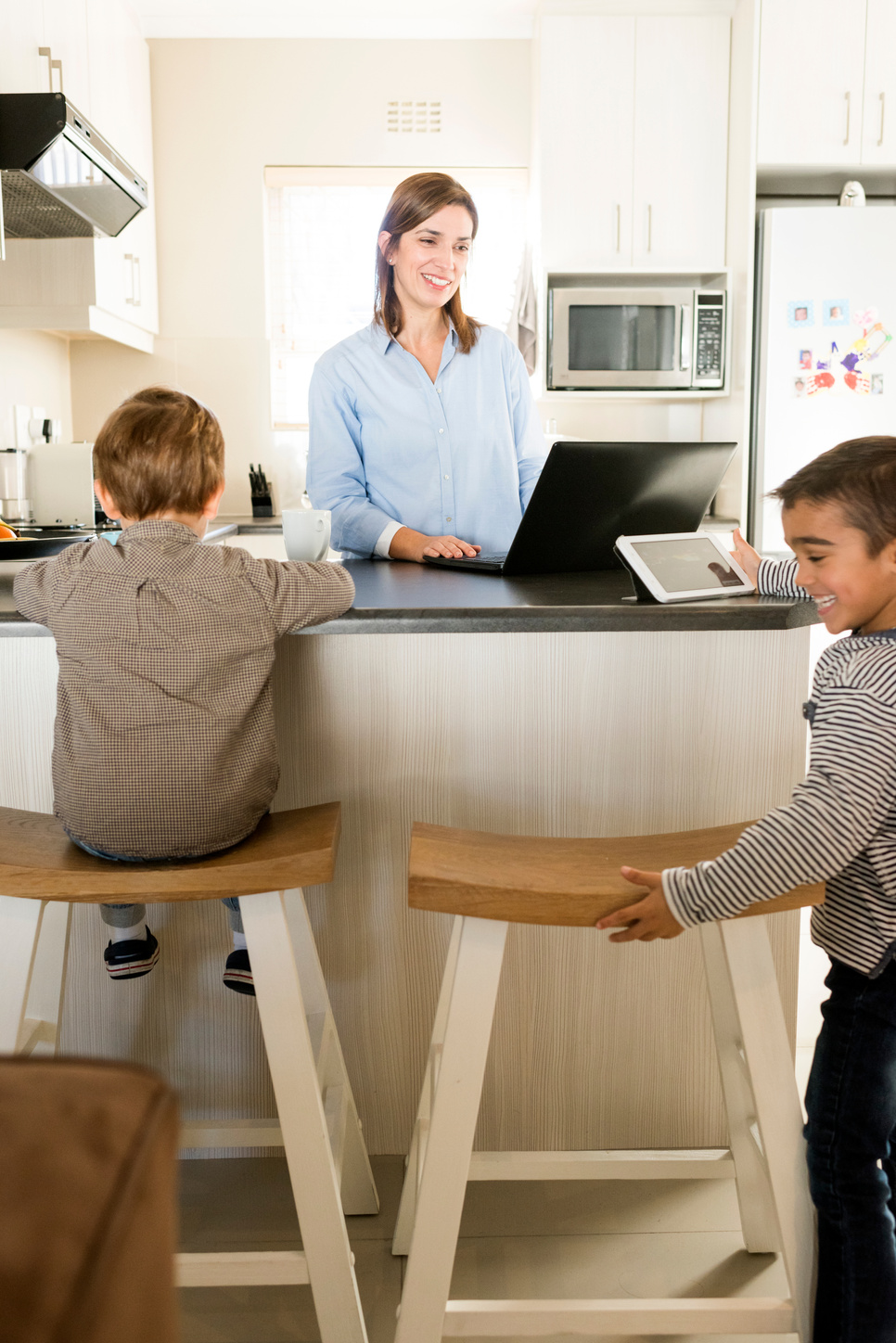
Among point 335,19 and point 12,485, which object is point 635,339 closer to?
point 335,19

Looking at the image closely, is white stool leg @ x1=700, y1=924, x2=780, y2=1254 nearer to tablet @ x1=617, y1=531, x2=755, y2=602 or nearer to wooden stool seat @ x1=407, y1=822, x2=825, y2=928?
wooden stool seat @ x1=407, y1=822, x2=825, y2=928

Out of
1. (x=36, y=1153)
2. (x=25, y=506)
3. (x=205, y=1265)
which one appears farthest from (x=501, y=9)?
(x=36, y=1153)

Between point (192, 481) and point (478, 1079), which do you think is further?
point (192, 481)

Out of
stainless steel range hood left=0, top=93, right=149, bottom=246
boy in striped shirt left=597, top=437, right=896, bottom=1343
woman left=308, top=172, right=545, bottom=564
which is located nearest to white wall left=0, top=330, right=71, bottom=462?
stainless steel range hood left=0, top=93, right=149, bottom=246

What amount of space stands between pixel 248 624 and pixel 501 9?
331 cm

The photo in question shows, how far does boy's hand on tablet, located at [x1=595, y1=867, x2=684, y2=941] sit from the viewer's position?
96 cm

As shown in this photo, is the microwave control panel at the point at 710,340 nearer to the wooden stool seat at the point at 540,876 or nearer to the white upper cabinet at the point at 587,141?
the white upper cabinet at the point at 587,141

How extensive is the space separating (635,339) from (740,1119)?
2730mm

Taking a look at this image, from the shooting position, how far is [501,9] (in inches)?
142

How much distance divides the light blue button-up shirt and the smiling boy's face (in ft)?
2.89

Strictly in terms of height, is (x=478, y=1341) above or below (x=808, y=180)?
below

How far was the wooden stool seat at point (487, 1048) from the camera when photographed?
3.25 ft

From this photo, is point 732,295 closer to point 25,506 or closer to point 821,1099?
point 25,506

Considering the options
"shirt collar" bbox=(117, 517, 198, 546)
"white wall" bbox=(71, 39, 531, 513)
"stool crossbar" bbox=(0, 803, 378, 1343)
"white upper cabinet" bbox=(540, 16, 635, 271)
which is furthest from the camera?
"white wall" bbox=(71, 39, 531, 513)
